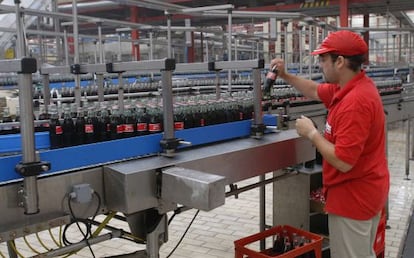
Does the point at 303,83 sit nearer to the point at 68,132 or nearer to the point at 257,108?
the point at 257,108

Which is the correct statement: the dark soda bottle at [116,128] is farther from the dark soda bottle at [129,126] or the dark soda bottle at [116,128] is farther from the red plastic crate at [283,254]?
the red plastic crate at [283,254]

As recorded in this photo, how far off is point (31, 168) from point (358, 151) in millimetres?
1123

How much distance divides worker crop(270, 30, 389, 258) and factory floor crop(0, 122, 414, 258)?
4.58 ft

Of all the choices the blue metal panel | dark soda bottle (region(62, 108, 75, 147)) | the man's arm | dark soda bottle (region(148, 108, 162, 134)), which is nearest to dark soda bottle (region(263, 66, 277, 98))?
the man's arm

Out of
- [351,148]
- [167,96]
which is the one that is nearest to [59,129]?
[167,96]

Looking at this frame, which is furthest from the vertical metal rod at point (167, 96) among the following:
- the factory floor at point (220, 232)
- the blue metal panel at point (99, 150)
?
the factory floor at point (220, 232)

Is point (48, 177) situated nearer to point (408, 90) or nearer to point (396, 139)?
point (408, 90)

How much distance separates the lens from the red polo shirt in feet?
5.49

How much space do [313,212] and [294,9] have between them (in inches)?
346

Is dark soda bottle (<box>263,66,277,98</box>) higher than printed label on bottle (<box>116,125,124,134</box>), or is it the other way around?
dark soda bottle (<box>263,66,277,98</box>)

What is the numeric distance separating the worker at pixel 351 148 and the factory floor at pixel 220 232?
139cm

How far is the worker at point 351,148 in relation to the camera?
5.53 feet

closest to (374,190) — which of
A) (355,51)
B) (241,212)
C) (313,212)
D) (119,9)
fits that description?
(355,51)

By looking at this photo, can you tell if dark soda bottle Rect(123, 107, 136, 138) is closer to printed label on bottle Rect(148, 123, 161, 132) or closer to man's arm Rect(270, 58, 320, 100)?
printed label on bottle Rect(148, 123, 161, 132)
